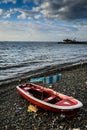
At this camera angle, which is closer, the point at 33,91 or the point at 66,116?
the point at 66,116

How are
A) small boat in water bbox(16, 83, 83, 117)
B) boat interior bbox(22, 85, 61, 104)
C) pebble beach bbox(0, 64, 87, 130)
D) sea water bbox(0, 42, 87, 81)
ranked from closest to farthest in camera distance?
pebble beach bbox(0, 64, 87, 130) → small boat in water bbox(16, 83, 83, 117) → boat interior bbox(22, 85, 61, 104) → sea water bbox(0, 42, 87, 81)

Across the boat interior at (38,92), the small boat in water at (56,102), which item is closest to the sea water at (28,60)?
the boat interior at (38,92)

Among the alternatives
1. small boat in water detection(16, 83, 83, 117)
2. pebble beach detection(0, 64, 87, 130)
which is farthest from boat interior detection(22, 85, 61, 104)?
pebble beach detection(0, 64, 87, 130)

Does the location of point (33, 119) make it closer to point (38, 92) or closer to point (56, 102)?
point (56, 102)

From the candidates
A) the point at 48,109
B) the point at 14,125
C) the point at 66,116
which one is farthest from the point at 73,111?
the point at 14,125

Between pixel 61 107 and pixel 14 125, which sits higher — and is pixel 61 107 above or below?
above

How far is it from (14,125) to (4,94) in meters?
5.05

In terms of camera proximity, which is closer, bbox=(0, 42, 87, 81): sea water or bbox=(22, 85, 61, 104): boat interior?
bbox=(22, 85, 61, 104): boat interior

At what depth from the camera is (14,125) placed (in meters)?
7.56

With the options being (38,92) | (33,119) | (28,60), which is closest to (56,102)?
(33,119)

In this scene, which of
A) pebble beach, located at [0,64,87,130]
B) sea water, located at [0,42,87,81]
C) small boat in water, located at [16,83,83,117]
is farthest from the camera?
sea water, located at [0,42,87,81]

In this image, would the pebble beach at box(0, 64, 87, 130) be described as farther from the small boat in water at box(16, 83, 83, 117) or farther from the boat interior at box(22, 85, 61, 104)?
the boat interior at box(22, 85, 61, 104)

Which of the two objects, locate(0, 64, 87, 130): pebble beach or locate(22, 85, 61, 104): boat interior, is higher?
locate(22, 85, 61, 104): boat interior

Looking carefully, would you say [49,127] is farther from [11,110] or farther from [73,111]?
[11,110]
